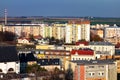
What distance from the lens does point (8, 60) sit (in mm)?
13266

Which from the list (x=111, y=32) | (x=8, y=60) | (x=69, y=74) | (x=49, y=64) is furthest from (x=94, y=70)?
(x=111, y=32)

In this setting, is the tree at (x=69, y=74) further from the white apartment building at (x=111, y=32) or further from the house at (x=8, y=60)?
the white apartment building at (x=111, y=32)

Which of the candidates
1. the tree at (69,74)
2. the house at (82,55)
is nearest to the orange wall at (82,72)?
the tree at (69,74)

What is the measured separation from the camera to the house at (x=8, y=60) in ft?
43.4

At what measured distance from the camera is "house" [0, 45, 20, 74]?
13.2 m

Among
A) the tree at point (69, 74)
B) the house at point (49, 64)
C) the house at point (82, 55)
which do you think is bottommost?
the tree at point (69, 74)

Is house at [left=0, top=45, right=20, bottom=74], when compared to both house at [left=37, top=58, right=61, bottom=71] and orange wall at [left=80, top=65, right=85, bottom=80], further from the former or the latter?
house at [left=37, top=58, right=61, bottom=71]

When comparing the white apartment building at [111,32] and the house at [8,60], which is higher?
the white apartment building at [111,32]

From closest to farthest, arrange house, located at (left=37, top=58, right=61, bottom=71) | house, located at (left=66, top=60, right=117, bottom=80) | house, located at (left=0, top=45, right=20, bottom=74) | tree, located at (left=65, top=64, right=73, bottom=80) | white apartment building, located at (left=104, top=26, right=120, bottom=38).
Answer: house, located at (left=0, top=45, right=20, bottom=74) → house, located at (left=66, top=60, right=117, bottom=80) → tree, located at (left=65, top=64, right=73, bottom=80) → house, located at (left=37, top=58, right=61, bottom=71) → white apartment building, located at (left=104, top=26, right=120, bottom=38)

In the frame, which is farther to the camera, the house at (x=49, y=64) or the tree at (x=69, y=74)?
the house at (x=49, y=64)

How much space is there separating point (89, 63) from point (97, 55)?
567 centimetres

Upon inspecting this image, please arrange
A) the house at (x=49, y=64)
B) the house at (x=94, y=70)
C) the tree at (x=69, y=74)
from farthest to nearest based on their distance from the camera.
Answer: the house at (x=49, y=64)
the tree at (x=69, y=74)
the house at (x=94, y=70)

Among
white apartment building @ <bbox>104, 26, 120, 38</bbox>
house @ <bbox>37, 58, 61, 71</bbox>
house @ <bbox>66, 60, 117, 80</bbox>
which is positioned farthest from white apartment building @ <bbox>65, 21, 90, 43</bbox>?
house @ <bbox>66, 60, 117, 80</bbox>

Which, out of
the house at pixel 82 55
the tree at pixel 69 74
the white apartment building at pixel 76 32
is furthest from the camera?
the white apartment building at pixel 76 32
